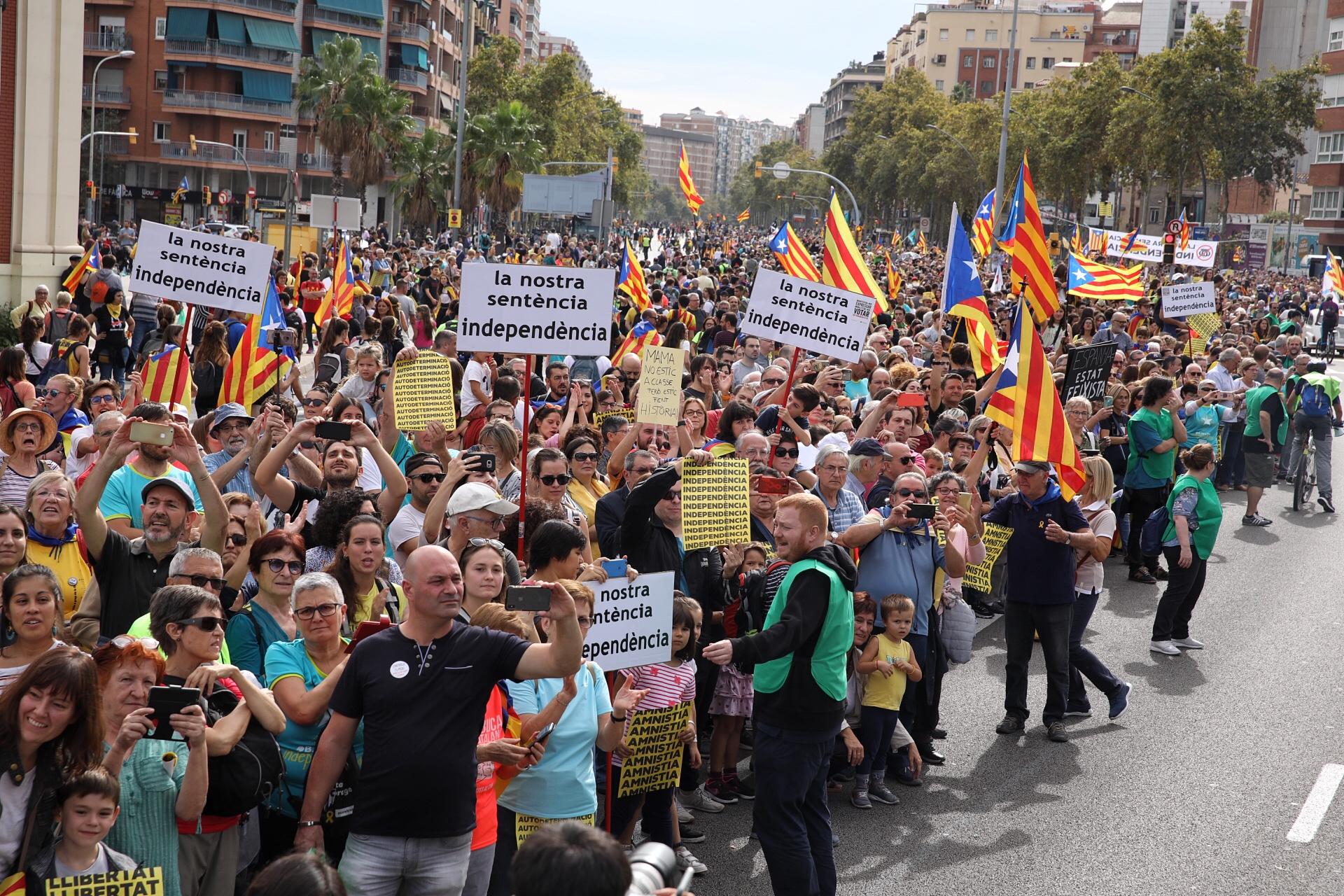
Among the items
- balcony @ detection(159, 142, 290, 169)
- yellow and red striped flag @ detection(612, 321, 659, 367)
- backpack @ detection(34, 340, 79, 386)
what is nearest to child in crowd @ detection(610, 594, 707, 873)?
yellow and red striped flag @ detection(612, 321, 659, 367)

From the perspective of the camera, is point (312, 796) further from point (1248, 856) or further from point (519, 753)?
point (1248, 856)

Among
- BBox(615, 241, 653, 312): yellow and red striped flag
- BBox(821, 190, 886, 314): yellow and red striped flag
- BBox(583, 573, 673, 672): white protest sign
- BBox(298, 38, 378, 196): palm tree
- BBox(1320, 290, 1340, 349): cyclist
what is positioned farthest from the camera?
BBox(298, 38, 378, 196): palm tree

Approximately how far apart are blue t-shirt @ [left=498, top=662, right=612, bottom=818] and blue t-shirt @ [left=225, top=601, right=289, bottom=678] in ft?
3.05

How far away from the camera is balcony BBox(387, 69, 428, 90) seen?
81812 mm

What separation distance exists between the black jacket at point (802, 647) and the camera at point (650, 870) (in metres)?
2.65

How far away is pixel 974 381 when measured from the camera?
14.2m

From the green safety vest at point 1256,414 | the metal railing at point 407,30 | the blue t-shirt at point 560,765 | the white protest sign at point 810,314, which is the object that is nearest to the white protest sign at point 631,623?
the blue t-shirt at point 560,765

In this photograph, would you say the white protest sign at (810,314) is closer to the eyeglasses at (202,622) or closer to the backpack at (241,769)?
the eyeglasses at (202,622)

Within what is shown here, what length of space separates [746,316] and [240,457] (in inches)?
196

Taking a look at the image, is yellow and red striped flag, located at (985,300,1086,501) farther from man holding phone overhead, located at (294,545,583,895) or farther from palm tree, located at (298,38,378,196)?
palm tree, located at (298,38,378,196)

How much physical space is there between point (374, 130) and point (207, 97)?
13631 mm

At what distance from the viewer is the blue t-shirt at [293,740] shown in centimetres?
486

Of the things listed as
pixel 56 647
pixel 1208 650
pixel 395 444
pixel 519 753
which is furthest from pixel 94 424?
pixel 1208 650

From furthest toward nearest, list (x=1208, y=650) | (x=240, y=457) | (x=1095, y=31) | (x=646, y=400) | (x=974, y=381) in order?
(x=1095, y=31) → (x=974, y=381) → (x=1208, y=650) → (x=646, y=400) → (x=240, y=457)
